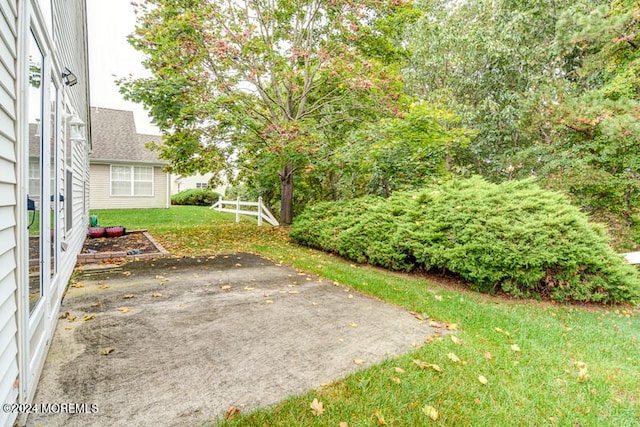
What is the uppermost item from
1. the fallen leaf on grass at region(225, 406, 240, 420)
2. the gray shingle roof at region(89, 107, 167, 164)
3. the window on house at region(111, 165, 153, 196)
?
the gray shingle roof at region(89, 107, 167, 164)

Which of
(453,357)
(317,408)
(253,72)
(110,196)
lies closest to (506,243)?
(453,357)

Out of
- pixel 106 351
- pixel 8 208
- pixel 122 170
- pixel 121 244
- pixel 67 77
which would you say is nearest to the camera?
pixel 8 208

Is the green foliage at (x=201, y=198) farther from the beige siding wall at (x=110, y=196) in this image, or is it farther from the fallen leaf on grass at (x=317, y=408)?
the fallen leaf on grass at (x=317, y=408)

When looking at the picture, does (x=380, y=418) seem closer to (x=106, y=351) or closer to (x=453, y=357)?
(x=453, y=357)

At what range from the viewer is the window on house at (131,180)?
1643cm

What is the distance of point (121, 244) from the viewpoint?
297 inches

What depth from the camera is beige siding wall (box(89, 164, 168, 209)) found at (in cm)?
1592

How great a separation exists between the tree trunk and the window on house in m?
9.72

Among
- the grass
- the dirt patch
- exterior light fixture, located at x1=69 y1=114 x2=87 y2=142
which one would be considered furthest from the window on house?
the grass

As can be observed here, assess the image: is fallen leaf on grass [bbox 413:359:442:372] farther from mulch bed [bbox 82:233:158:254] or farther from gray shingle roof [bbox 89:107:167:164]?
gray shingle roof [bbox 89:107:167:164]

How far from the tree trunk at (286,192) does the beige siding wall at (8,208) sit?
900 centimetres

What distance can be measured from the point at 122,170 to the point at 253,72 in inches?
476

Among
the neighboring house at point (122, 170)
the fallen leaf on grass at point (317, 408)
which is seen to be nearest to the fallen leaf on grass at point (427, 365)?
the fallen leaf on grass at point (317, 408)

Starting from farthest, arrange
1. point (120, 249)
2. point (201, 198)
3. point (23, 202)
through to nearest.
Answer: point (201, 198) → point (120, 249) → point (23, 202)
